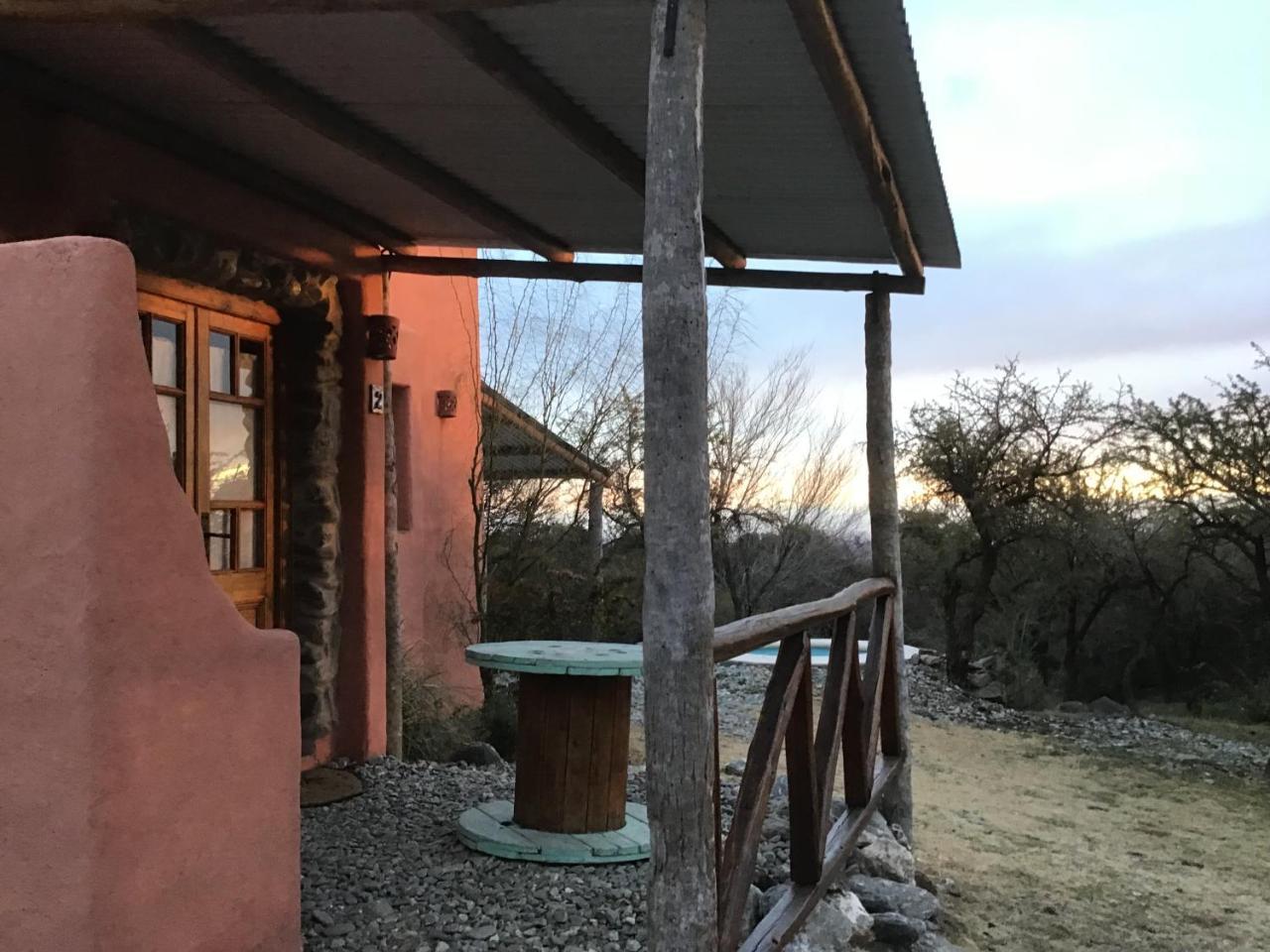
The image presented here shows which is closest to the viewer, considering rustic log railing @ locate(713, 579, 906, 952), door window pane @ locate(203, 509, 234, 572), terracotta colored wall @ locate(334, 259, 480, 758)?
rustic log railing @ locate(713, 579, 906, 952)

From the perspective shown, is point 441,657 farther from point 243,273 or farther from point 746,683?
point 746,683

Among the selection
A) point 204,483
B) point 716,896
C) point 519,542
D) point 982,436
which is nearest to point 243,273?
point 204,483

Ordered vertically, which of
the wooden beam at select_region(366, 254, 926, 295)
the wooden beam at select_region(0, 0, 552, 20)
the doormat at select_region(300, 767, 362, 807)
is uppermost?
the wooden beam at select_region(0, 0, 552, 20)

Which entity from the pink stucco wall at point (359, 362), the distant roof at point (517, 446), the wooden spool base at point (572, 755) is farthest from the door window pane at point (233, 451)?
the distant roof at point (517, 446)

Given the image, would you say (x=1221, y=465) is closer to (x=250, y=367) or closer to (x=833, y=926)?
(x=833, y=926)

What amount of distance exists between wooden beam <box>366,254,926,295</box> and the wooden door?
2.93 feet

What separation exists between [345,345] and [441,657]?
11.2 ft

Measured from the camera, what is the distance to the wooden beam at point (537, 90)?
3.29m

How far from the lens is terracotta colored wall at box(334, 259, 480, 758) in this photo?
230 inches

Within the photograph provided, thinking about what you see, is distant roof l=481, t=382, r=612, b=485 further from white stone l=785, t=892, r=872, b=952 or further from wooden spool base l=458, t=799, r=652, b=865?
white stone l=785, t=892, r=872, b=952

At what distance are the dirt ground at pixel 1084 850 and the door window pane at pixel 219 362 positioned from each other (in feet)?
13.1

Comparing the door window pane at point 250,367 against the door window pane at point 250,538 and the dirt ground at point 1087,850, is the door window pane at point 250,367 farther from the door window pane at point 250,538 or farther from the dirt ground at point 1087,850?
the dirt ground at point 1087,850

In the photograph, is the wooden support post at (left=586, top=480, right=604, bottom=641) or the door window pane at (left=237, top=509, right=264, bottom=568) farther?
the wooden support post at (left=586, top=480, right=604, bottom=641)

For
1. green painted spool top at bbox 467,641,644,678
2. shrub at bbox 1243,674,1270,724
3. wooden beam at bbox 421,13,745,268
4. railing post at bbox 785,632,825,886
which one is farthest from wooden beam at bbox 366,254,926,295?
shrub at bbox 1243,674,1270,724
